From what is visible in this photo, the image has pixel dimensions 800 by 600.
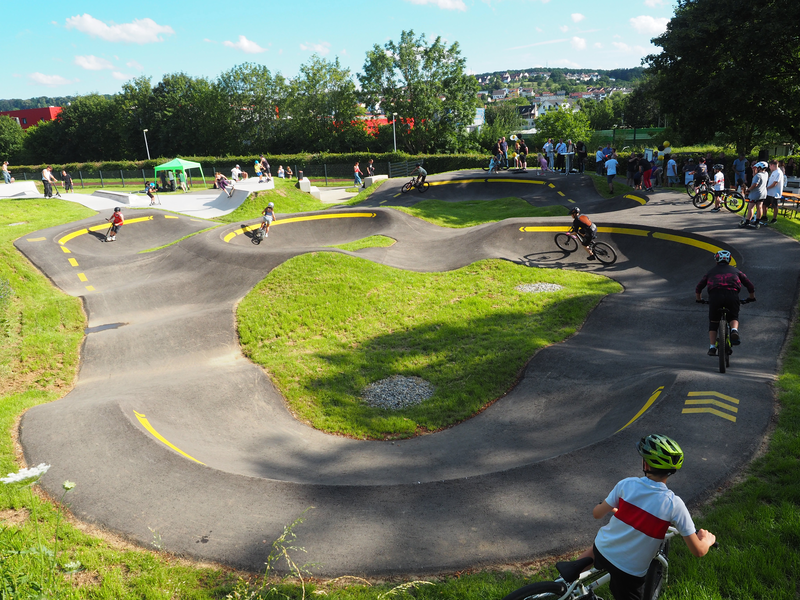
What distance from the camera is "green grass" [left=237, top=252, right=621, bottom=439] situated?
11.1 meters

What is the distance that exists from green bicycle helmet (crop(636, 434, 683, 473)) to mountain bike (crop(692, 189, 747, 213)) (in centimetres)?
2016

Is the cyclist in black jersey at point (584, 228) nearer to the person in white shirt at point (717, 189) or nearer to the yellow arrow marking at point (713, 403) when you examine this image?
the person in white shirt at point (717, 189)

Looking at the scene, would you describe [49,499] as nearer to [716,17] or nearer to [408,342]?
[408,342]

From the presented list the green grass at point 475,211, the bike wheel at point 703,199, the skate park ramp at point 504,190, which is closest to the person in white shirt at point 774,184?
the bike wheel at point 703,199

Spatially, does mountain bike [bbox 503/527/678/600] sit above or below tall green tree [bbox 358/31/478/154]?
below

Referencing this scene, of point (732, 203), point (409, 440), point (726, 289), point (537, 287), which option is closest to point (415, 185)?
point (732, 203)

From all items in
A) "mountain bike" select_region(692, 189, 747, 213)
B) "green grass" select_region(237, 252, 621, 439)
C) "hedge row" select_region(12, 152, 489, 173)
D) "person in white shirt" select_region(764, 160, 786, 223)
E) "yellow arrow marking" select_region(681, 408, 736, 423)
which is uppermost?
"hedge row" select_region(12, 152, 489, 173)

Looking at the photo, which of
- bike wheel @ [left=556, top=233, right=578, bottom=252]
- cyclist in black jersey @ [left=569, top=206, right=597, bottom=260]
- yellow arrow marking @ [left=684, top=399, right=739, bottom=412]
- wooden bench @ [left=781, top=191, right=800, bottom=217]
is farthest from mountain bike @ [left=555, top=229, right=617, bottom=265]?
yellow arrow marking @ [left=684, top=399, right=739, bottom=412]

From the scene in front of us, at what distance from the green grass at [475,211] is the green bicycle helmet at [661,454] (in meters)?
23.2

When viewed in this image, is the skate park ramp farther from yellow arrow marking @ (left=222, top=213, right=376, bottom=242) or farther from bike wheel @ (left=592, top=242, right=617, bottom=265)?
bike wheel @ (left=592, top=242, right=617, bottom=265)

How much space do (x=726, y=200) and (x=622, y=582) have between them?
70.1 feet

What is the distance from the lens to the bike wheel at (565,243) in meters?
19.4

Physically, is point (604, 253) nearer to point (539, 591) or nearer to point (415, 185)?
point (539, 591)

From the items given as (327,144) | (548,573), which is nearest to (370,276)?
(548,573)
